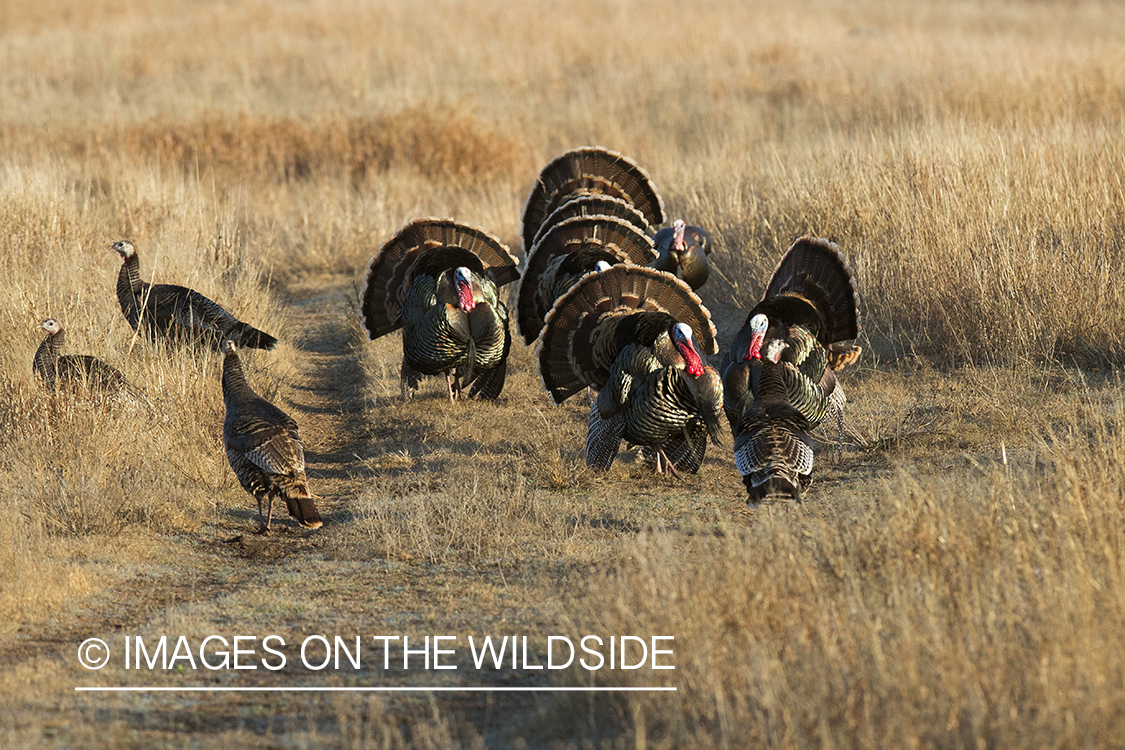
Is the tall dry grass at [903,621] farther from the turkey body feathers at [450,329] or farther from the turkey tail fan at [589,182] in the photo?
the turkey tail fan at [589,182]

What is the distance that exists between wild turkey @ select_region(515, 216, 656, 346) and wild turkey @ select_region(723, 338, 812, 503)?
2053 mm

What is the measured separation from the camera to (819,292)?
6.82 metres

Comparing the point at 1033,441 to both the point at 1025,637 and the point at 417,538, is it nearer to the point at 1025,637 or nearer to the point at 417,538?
the point at 1025,637

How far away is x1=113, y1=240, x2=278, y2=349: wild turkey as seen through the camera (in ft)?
27.4

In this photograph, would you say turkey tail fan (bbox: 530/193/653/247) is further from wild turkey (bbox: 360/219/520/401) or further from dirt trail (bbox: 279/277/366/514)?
dirt trail (bbox: 279/277/366/514)

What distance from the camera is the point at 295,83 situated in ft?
65.1

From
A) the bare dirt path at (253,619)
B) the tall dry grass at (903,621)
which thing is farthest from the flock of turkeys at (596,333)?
the tall dry grass at (903,621)

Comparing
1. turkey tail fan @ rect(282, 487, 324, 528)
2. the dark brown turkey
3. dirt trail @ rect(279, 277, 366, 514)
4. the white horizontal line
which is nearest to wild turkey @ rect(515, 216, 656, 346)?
the dark brown turkey

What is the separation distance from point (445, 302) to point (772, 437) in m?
2.97

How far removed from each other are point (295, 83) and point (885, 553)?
1732 cm

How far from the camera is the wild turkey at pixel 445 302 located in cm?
790

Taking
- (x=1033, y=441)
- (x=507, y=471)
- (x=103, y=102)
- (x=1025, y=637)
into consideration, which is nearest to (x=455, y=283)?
(x=507, y=471)

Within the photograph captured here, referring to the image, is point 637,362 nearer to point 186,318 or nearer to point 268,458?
point 268,458

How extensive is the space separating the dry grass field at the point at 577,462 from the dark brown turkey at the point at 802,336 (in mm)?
512
